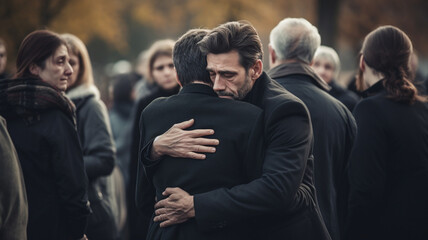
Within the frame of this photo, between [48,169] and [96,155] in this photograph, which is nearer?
[48,169]

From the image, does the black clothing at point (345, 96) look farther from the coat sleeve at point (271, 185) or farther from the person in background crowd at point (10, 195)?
the person in background crowd at point (10, 195)

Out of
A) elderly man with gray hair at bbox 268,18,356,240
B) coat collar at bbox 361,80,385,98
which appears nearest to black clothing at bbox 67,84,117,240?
elderly man with gray hair at bbox 268,18,356,240

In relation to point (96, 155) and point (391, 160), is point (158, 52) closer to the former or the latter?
point (96, 155)

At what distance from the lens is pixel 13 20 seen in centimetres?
1295

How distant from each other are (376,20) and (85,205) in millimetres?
15686

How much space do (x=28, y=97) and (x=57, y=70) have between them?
0.46 metres

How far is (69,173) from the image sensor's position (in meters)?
4.14

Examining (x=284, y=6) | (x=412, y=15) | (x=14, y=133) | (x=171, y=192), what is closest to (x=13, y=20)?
(x=284, y=6)

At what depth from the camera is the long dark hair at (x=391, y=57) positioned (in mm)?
4488

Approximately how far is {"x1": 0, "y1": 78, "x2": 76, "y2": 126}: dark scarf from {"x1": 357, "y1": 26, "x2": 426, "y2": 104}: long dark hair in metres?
2.35

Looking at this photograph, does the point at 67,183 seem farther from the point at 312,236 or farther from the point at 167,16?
the point at 167,16

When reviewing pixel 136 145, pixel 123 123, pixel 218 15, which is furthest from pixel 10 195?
pixel 218 15

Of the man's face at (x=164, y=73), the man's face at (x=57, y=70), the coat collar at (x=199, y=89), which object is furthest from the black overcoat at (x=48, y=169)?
the man's face at (x=164, y=73)

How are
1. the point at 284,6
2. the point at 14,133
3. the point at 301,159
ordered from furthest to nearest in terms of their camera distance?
the point at 284,6 → the point at 14,133 → the point at 301,159
